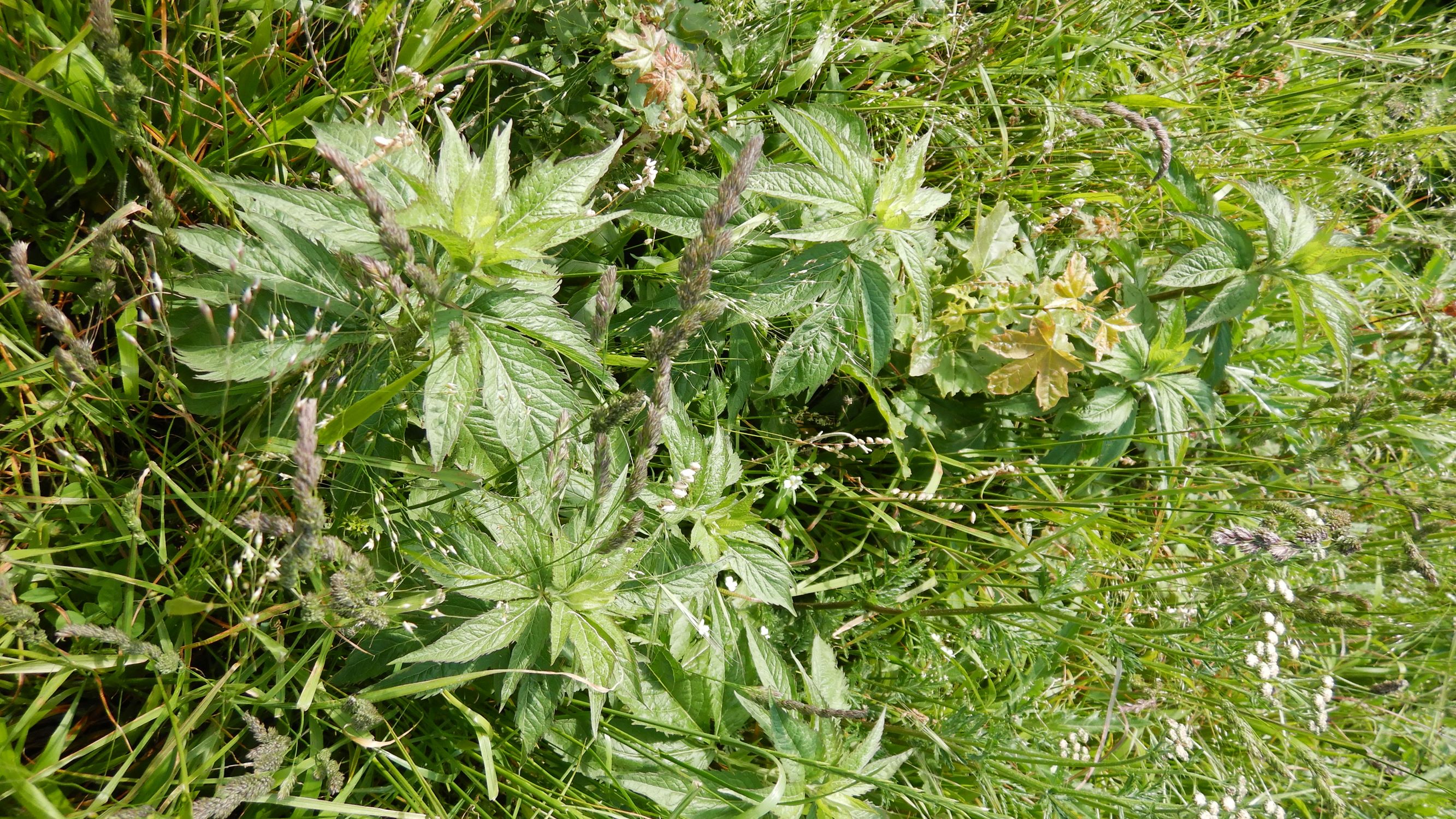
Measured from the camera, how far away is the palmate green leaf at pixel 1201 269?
2.24 m

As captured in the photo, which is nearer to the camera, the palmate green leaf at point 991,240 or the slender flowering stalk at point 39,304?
the slender flowering stalk at point 39,304

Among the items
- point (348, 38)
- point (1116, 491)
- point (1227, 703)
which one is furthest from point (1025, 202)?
point (348, 38)

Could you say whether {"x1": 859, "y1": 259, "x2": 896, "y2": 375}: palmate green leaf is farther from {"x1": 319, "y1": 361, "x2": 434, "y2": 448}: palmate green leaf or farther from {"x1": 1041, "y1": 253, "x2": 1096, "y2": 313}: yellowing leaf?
{"x1": 319, "y1": 361, "x2": 434, "y2": 448}: palmate green leaf

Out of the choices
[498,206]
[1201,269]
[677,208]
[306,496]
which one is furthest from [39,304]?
[1201,269]

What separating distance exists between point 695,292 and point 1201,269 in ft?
5.72

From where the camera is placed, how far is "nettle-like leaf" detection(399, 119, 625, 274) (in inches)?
55.9

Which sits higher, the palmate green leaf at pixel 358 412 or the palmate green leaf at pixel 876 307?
the palmate green leaf at pixel 358 412

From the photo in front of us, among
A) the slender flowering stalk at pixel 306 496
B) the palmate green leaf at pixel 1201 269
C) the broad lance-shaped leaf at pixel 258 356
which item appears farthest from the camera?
the palmate green leaf at pixel 1201 269

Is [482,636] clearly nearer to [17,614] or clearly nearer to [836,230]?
[17,614]

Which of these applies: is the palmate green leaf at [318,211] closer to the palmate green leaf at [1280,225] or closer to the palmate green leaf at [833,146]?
the palmate green leaf at [833,146]

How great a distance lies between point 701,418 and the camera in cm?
215

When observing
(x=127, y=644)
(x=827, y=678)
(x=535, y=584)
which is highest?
(x=127, y=644)

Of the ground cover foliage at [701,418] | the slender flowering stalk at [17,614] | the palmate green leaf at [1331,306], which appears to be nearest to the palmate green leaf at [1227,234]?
A: the ground cover foliage at [701,418]

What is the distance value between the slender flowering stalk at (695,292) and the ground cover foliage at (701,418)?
12 mm
